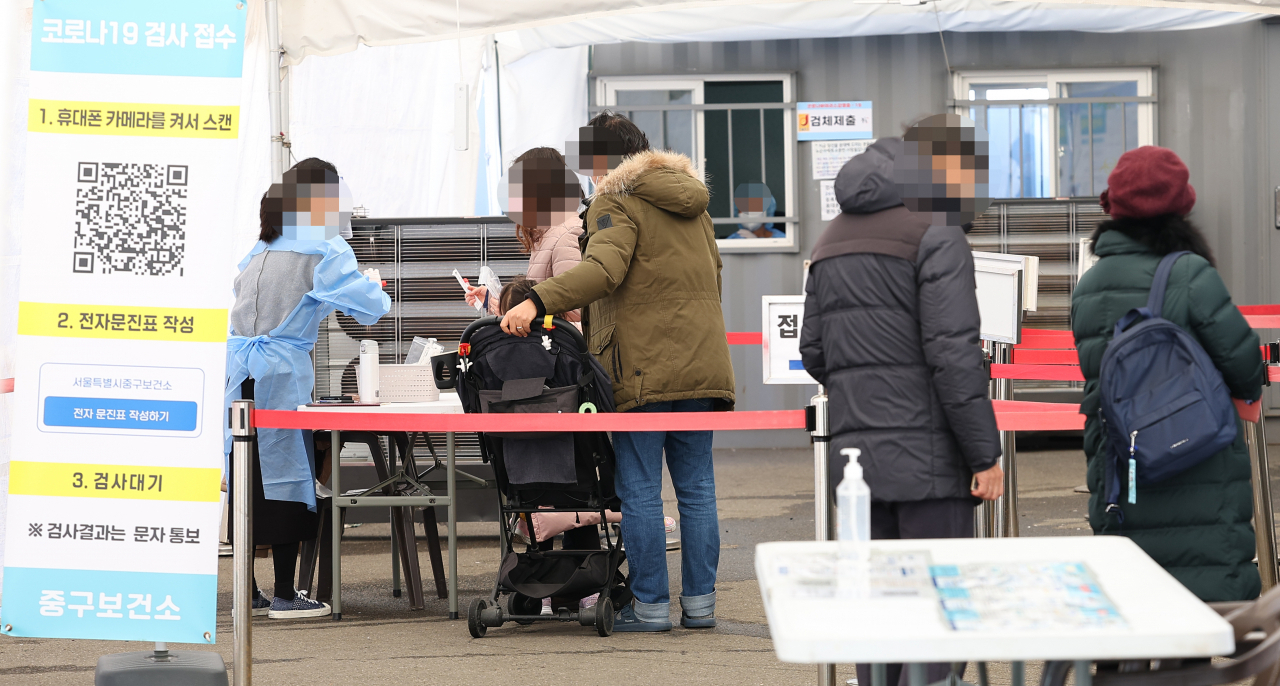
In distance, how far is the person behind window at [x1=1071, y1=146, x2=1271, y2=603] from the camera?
9.59 ft

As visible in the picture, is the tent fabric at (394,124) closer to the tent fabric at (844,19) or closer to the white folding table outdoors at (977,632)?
the tent fabric at (844,19)

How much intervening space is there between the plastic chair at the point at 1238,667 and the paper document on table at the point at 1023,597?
0.16 metres

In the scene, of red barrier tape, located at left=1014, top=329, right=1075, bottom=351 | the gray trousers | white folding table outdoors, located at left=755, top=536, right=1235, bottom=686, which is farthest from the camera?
red barrier tape, located at left=1014, top=329, right=1075, bottom=351

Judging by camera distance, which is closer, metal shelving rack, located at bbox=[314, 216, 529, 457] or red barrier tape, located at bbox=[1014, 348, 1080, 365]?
red barrier tape, located at bbox=[1014, 348, 1080, 365]

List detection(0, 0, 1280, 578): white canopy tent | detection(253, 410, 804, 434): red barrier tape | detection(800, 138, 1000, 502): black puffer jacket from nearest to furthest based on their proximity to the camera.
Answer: detection(800, 138, 1000, 502): black puffer jacket < detection(253, 410, 804, 434): red barrier tape < detection(0, 0, 1280, 578): white canopy tent

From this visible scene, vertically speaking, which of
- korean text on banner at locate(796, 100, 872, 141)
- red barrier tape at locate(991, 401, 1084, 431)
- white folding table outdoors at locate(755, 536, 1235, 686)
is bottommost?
white folding table outdoors at locate(755, 536, 1235, 686)

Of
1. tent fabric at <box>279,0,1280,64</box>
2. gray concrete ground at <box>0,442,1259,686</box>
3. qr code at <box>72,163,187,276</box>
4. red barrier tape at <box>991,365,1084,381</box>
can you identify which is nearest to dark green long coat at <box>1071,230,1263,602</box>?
gray concrete ground at <box>0,442,1259,686</box>

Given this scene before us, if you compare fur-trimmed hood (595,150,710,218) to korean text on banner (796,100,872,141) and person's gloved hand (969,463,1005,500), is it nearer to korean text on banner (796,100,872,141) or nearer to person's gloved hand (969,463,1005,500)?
person's gloved hand (969,463,1005,500)

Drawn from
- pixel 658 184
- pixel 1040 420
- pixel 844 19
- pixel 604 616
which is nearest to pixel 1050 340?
pixel 1040 420

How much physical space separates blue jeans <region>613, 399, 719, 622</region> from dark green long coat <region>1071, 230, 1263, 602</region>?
1473 millimetres

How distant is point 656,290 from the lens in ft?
13.1

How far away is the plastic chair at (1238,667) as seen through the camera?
80.7 inches

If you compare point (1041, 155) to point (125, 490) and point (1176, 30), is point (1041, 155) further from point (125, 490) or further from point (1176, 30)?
point (125, 490)

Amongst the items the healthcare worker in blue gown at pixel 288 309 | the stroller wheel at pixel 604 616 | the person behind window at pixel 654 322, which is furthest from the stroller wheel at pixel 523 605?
the healthcare worker in blue gown at pixel 288 309
